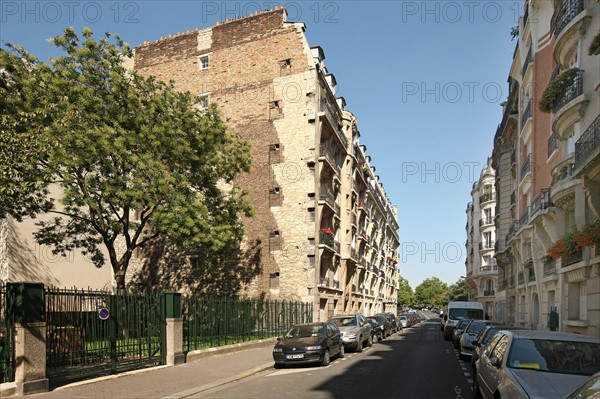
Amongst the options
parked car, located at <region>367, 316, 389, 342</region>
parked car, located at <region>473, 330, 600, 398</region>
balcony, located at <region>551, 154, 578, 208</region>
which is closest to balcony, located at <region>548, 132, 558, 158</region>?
balcony, located at <region>551, 154, 578, 208</region>

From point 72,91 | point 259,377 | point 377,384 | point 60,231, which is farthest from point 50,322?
point 60,231

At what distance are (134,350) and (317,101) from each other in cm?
2387

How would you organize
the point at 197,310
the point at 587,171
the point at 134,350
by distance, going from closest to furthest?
the point at 134,350 → the point at 587,171 → the point at 197,310

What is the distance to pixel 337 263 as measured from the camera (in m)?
41.5

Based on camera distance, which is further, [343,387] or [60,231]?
[60,231]

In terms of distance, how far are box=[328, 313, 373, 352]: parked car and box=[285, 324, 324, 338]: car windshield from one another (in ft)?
14.1

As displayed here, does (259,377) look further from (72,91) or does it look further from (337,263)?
(337,263)

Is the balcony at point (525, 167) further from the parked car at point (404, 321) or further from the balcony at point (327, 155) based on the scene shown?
the parked car at point (404, 321)

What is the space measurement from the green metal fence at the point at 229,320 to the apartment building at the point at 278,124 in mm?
5648

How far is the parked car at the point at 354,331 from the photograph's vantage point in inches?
904

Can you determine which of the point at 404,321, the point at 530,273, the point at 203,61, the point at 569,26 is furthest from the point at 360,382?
the point at 404,321

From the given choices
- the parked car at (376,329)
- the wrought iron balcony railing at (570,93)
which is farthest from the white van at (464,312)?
the wrought iron balcony railing at (570,93)

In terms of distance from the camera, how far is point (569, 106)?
19125mm

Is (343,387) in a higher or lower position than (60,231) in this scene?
lower
